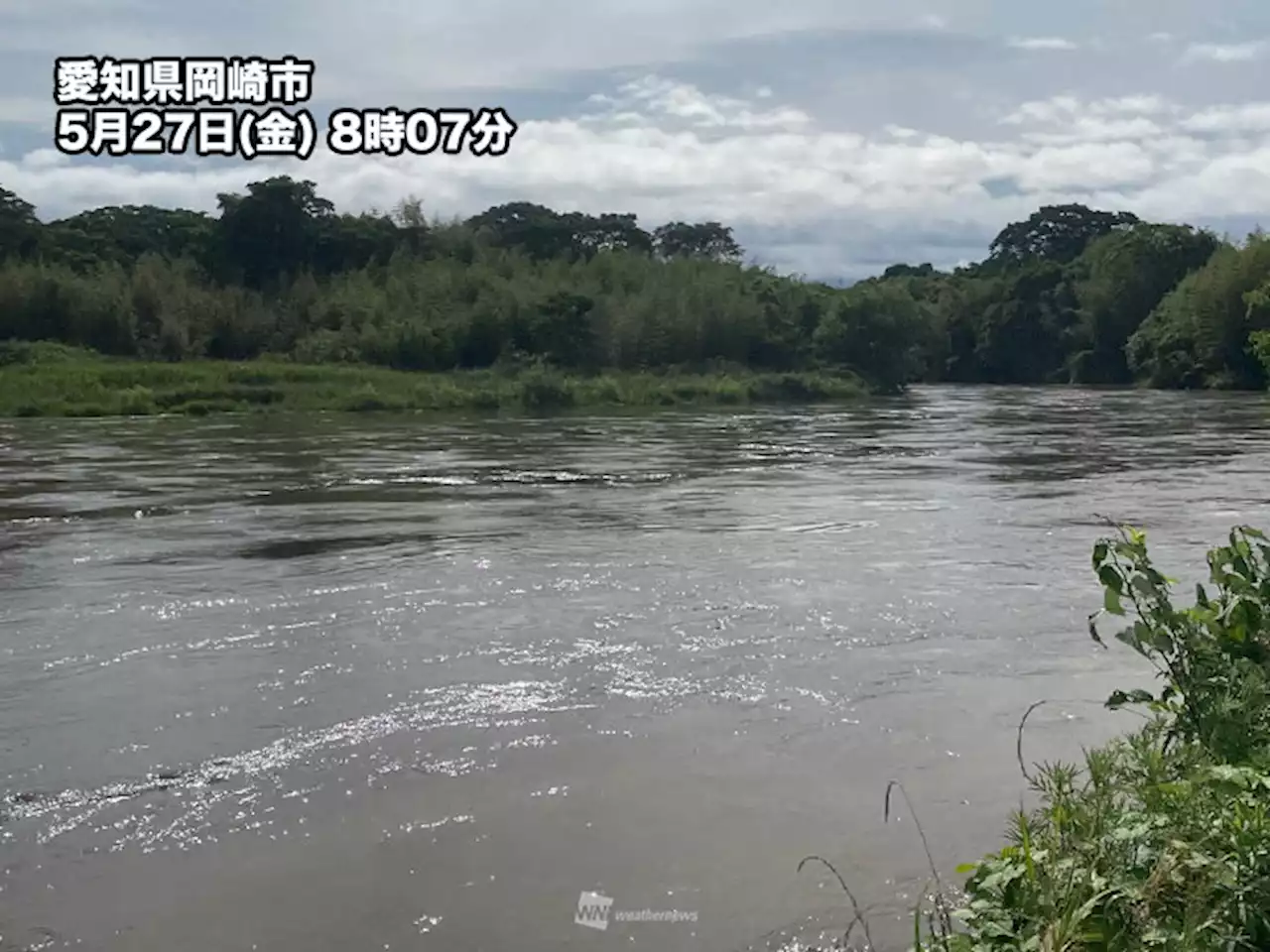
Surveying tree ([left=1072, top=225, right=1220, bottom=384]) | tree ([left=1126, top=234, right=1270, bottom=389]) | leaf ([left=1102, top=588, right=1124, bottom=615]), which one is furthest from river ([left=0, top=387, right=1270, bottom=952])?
tree ([left=1072, top=225, right=1220, bottom=384])

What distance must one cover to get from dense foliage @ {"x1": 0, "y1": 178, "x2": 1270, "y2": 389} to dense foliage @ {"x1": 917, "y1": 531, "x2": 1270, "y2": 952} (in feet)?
150

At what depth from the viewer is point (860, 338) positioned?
186 ft

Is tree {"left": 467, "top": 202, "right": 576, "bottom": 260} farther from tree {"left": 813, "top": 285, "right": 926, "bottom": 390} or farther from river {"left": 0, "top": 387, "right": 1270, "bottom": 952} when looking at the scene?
river {"left": 0, "top": 387, "right": 1270, "bottom": 952}

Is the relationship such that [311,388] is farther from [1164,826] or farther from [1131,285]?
[1131,285]

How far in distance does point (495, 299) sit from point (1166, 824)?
50.0m

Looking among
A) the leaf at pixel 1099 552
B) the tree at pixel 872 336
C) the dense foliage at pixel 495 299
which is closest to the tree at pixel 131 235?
the dense foliage at pixel 495 299

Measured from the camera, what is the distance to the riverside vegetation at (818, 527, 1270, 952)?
313 cm

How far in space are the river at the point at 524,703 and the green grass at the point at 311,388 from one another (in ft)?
72.0

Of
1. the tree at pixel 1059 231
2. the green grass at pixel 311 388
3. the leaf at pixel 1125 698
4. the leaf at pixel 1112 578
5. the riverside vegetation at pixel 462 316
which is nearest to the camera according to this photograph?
the leaf at pixel 1112 578

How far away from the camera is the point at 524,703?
694cm

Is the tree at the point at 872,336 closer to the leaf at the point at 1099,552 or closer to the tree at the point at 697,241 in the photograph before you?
the tree at the point at 697,241

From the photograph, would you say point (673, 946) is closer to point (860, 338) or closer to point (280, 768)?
point (280, 768)

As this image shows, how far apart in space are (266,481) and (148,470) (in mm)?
2870

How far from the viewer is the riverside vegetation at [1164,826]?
3.13 metres
